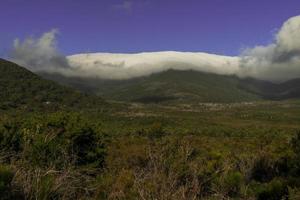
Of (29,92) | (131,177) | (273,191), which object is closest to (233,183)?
(273,191)

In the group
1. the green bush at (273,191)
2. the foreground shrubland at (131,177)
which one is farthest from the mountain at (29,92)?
the green bush at (273,191)

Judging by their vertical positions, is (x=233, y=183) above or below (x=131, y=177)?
below

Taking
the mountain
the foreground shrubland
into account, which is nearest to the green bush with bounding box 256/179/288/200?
the foreground shrubland

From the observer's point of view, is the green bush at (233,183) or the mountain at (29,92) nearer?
the green bush at (233,183)

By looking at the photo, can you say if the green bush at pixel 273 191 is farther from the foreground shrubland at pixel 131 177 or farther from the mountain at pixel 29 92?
the mountain at pixel 29 92

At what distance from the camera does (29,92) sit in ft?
539

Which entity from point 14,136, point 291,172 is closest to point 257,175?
point 291,172

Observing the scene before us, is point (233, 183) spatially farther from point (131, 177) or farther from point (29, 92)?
point (29, 92)

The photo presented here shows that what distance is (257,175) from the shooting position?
56.8 ft

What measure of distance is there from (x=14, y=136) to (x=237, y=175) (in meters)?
9.17

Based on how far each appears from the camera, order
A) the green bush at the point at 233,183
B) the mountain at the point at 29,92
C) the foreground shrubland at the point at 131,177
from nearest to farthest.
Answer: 1. the foreground shrubland at the point at 131,177
2. the green bush at the point at 233,183
3. the mountain at the point at 29,92

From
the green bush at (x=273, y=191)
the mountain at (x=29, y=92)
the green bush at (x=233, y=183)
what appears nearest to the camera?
the green bush at (x=233, y=183)

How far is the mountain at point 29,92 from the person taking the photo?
14538cm

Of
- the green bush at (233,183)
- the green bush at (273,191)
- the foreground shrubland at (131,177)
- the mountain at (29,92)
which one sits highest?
the foreground shrubland at (131,177)
